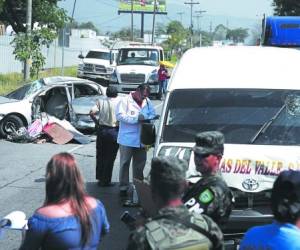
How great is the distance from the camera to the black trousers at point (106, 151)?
10616 mm

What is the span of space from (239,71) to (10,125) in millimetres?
10330

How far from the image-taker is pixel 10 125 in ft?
54.3

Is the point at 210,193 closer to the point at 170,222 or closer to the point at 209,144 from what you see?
the point at 209,144

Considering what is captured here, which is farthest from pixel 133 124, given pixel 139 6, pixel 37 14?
pixel 139 6

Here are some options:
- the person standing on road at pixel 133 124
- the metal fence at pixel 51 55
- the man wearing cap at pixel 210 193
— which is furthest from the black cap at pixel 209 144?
the metal fence at pixel 51 55

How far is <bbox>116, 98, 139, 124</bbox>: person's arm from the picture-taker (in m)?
9.33

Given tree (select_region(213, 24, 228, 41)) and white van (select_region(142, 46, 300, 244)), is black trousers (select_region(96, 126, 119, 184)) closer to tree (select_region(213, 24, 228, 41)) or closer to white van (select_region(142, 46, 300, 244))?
white van (select_region(142, 46, 300, 244))

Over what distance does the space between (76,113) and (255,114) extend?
10.8 metres

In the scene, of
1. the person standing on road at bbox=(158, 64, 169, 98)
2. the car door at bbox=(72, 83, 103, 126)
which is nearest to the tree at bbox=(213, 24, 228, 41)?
the person standing on road at bbox=(158, 64, 169, 98)

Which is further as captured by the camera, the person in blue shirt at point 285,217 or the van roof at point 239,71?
the van roof at point 239,71

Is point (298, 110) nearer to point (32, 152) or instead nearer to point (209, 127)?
point (209, 127)

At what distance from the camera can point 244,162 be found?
6.19 m

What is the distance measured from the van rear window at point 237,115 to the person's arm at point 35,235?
10.9ft

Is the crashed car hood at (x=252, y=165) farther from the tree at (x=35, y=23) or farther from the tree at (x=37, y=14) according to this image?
the tree at (x=37, y=14)
